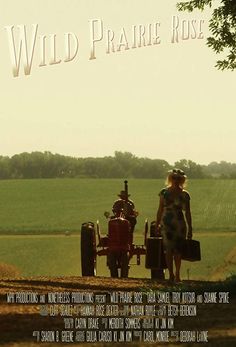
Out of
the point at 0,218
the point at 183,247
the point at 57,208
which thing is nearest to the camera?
the point at 183,247

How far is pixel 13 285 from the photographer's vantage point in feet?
39.9

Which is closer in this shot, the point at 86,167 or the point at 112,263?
the point at 112,263

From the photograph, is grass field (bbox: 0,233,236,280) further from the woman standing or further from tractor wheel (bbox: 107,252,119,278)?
the woman standing

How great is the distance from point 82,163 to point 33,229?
200 ft

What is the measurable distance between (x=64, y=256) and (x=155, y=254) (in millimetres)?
31205

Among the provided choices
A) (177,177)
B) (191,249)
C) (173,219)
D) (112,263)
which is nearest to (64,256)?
(112,263)

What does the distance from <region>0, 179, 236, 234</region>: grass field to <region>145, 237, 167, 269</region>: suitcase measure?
146 ft

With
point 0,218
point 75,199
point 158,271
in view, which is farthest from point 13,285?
point 75,199

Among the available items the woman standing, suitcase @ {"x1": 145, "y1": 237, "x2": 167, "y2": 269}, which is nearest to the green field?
suitcase @ {"x1": 145, "y1": 237, "x2": 167, "y2": 269}

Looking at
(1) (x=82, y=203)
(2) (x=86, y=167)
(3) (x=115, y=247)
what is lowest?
(3) (x=115, y=247)

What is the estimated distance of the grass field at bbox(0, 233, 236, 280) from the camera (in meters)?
37.6

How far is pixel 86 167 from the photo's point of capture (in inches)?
4867

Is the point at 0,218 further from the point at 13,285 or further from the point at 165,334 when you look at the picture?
the point at 165,334

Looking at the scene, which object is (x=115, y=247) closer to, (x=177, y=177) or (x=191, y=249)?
(x=191, y=249)
